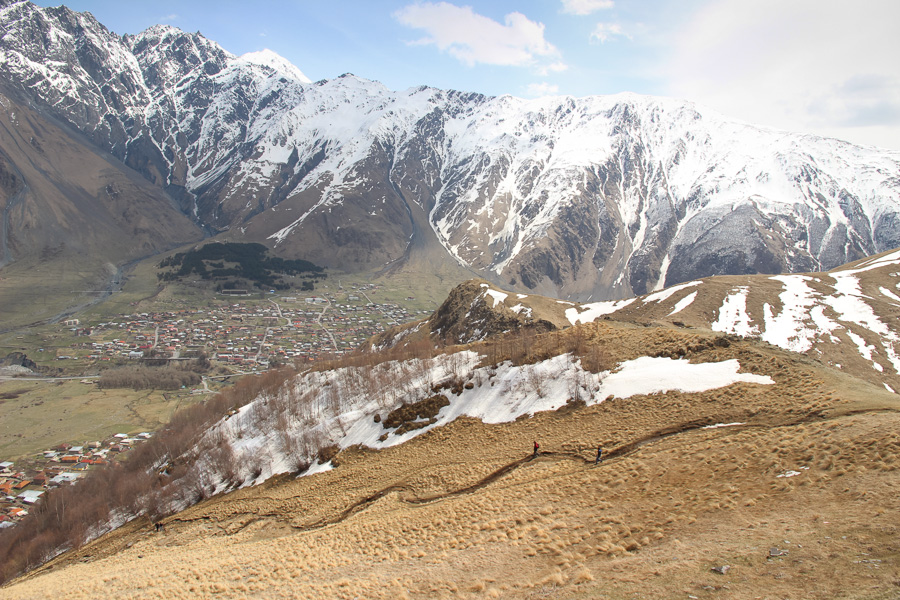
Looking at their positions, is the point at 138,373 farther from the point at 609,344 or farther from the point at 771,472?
the point at 771,472

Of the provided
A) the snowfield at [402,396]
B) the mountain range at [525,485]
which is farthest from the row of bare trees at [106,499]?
the snowfield at [402,396]

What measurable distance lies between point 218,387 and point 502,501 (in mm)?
153040

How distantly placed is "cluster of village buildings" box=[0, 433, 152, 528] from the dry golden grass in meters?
46.4

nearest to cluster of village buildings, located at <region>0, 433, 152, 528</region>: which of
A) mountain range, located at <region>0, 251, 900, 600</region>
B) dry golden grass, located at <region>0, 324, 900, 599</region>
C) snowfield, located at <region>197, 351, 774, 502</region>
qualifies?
mountain range, located at <region>0, 251, 900, 600</region>

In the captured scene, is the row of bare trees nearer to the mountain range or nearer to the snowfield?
the mountain range

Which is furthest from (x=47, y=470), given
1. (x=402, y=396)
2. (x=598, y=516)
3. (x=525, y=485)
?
(x=598, y=516)

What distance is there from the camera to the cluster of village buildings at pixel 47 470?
7956cm

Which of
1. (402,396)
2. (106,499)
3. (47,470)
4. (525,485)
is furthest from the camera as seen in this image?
(47,470)

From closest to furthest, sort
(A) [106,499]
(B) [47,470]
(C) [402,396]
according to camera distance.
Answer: (C) [402,396] < (A) [106,499] < (B) [47,470]

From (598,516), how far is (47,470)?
391 ft

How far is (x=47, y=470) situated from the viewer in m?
93.8

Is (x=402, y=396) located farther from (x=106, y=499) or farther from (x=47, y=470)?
(x=47, y=470)

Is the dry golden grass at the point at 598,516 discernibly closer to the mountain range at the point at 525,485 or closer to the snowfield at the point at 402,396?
the mountain range at the point at 525,485

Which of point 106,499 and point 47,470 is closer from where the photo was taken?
point 106,499
